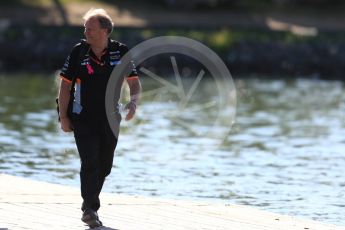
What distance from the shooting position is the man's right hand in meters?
10.3

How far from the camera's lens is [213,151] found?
19.1m

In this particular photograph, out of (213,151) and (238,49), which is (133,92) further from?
(238,49)

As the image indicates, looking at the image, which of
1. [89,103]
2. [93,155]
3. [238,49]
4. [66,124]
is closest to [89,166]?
[93,155]

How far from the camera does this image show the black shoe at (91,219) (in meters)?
10.1

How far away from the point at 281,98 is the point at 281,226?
19.3m

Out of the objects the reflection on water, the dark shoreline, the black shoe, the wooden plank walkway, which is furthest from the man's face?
the dark shoreline

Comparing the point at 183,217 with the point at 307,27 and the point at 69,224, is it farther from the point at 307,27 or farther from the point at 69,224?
the point at 307,27

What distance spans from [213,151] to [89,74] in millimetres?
9063

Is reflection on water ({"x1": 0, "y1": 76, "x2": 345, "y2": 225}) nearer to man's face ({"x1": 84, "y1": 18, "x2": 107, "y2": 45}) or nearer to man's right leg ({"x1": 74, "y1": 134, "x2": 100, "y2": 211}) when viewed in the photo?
man's right leg ({"x1": 74, "y1": 134, "x2": 100, "y2": 211})

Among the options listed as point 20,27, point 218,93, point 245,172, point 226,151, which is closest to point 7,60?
point 20,27

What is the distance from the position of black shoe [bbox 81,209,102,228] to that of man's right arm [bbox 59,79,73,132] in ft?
2.52

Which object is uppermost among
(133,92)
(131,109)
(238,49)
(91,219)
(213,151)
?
(238,49)

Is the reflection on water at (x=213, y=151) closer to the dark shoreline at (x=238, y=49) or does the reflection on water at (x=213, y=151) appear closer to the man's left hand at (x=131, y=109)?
the man's left hand at (x=131, y=109)

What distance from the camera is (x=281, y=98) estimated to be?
1166 inches
